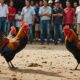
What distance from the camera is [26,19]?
18.6m

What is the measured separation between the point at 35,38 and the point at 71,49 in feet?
29.3

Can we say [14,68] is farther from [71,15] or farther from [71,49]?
[71,15]

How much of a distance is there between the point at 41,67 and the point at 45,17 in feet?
23.1

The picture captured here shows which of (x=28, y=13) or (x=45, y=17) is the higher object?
(x=28, y=13)

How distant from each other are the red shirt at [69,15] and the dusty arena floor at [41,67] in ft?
11.9

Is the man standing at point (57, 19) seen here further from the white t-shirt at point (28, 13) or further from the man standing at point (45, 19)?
the white t-shirt at point (28, 13)

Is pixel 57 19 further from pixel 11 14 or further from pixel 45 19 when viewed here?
pixel 11 14

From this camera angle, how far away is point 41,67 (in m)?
11.6

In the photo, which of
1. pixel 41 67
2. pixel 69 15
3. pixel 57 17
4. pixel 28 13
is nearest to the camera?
pixel 41 67

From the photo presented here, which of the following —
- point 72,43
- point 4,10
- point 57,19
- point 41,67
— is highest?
point 4,10

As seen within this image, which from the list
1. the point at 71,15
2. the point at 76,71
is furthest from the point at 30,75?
the point at 71,15

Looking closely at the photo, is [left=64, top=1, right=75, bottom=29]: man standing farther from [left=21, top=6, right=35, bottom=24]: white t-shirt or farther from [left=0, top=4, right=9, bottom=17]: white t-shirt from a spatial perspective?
[left=0, top=4, right=9, bottom=17]: white t-shirt

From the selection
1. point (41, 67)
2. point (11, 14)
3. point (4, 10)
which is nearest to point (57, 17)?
point (11, 14)

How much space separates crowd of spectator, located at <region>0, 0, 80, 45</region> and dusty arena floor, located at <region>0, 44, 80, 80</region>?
366cm
